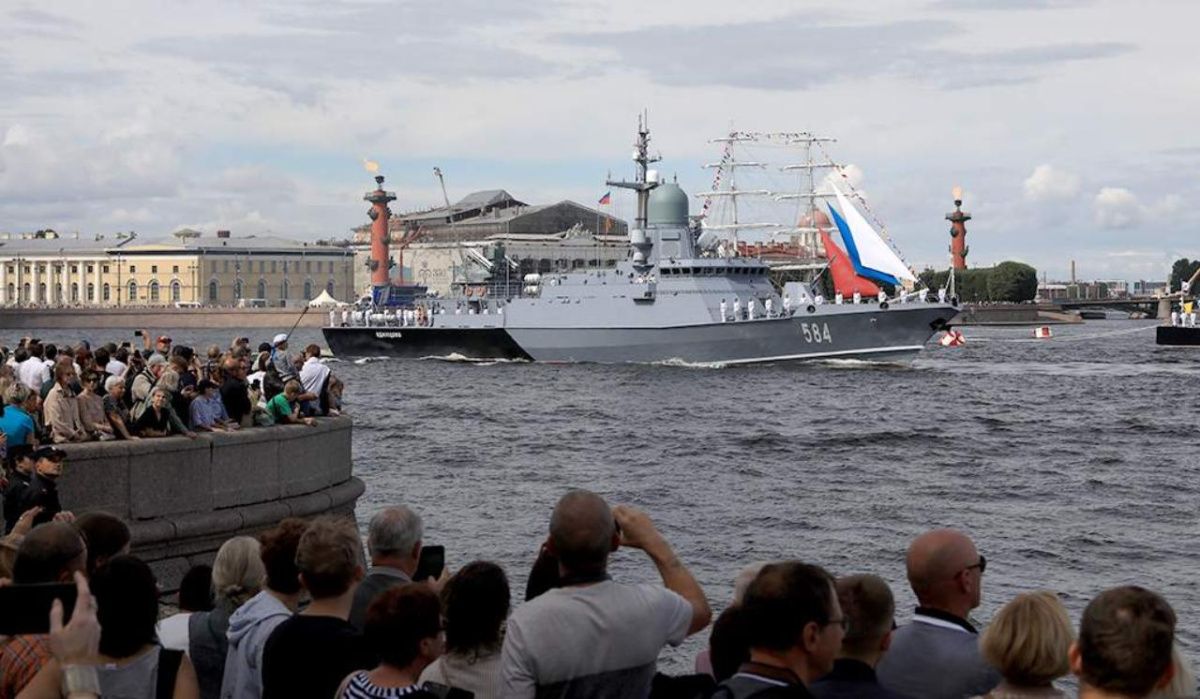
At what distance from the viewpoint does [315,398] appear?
14938mm

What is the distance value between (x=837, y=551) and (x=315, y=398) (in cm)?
687

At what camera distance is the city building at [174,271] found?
148m

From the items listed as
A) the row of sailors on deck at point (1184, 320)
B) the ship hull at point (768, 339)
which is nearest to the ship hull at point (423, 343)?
the ship hull at point (768, 339)

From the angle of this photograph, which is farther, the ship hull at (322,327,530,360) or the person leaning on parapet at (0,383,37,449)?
the ship hull at (322,327,530,360)

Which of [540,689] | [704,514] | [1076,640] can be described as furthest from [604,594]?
[704,514]

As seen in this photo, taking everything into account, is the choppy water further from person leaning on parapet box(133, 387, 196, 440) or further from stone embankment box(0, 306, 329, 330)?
stone embankment box(0, 306, 329, 330)

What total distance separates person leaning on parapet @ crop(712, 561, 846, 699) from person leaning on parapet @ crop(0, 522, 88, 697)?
1916 mm

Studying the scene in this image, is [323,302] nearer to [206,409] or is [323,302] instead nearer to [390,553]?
[206,409]

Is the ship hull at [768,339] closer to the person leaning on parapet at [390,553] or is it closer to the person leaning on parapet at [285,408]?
the person leaning on parapet at [285,408]

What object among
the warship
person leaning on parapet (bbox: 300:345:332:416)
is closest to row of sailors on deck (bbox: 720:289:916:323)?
the warship

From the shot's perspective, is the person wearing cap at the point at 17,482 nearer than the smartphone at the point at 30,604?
No

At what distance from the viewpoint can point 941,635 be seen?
4.73m

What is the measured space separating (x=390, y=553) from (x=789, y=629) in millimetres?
1776

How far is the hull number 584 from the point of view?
56.0 meters
